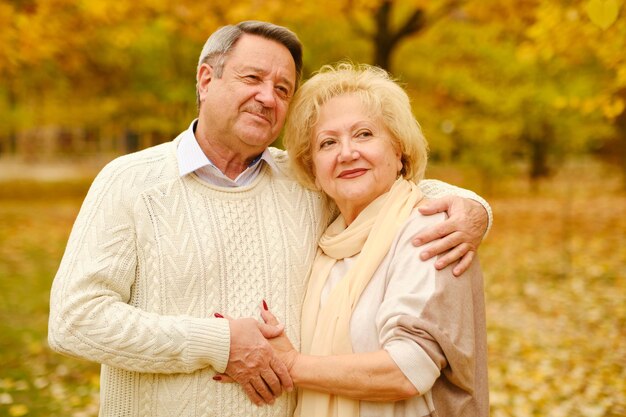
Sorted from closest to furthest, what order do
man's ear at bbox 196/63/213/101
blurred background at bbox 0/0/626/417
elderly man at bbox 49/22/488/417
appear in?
elderly man at bbox 49/22/488/417, man's ear at bbox 196/63/213/101, blurred background at bbox 0/0/626/417

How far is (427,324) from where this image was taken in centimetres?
209

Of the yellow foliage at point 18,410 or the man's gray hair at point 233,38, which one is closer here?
the man's gray hair at point 233,38

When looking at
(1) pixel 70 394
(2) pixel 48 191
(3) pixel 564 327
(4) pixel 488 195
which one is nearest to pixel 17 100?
(2) pixel 48 191

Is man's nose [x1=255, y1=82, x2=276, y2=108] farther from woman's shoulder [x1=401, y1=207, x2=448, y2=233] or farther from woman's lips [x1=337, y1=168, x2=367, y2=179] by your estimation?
woman's shoulder [x1=401, y1=207, x2=448, y2=233]

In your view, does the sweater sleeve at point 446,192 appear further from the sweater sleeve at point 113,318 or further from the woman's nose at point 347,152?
the sweater sleeve at point 113,318

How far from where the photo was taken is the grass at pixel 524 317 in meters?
5.26

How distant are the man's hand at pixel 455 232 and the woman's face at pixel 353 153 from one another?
22 centimetres

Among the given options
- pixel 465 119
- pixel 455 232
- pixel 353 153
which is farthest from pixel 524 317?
pixel 465 119

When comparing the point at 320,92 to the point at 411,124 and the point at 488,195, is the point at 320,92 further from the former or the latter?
the point at 488,195

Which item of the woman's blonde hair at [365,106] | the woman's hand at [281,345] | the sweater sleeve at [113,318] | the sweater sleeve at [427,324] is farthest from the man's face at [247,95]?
the sweater sleeve at [427,324]

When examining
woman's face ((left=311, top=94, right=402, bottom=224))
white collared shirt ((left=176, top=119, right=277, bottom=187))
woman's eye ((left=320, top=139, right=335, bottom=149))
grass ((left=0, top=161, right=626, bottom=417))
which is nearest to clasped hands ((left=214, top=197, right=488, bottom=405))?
woman's face ((left=311, top=94, right=402, bottom=224))

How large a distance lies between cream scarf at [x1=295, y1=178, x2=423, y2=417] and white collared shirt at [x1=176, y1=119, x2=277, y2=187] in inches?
17.7

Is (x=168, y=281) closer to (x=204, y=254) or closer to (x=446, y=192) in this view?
(x=204, y=254)

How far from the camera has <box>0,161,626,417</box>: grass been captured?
5258 mm
